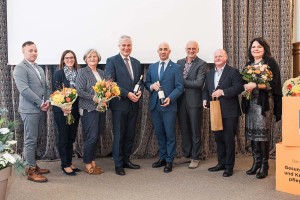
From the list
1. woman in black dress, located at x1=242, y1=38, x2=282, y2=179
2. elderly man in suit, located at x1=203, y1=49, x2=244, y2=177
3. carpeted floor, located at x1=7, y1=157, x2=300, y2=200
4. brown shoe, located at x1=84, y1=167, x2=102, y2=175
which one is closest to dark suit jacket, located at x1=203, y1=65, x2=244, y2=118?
elderly man in suit, located at x1=203, y1=49, x2=244, y2=177

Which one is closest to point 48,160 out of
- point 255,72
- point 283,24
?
point 255,72

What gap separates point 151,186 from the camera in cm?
362

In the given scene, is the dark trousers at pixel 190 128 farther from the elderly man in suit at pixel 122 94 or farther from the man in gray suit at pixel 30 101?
the man in gray suit at pixel 30 101

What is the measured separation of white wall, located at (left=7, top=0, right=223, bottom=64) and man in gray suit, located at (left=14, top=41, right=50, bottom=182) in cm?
72

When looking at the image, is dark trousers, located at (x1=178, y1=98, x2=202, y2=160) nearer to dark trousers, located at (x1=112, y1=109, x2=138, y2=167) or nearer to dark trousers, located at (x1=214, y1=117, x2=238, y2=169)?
dark trousers, located at (x1=214, y1=117, x2=238, y2=169)

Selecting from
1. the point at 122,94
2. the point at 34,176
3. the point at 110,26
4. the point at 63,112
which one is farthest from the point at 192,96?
the point at 34,176

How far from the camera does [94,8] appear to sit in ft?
15.2

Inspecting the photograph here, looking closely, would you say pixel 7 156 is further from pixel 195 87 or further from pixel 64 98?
pixel 195 87

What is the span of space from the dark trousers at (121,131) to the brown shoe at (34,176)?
0.83 m

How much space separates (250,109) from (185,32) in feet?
5.04

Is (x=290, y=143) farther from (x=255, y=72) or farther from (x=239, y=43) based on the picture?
(x=239, y=43)

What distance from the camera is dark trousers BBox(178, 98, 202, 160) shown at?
14.4 ft

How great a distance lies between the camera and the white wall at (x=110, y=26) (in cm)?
449

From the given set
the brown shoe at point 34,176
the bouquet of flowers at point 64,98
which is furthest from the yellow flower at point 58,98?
the brown shoe at point 34,176
